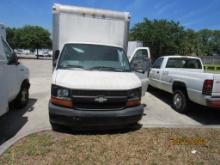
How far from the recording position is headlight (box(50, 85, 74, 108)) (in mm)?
5059

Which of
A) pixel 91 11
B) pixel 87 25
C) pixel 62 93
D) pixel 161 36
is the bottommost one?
pixel 62 93

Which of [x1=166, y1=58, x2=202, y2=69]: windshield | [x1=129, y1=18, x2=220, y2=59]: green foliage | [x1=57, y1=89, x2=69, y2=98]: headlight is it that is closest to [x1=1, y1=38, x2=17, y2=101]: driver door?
[x1=57, y1=89, x2=69, y2=98]: headlight

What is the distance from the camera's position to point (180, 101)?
7734mm

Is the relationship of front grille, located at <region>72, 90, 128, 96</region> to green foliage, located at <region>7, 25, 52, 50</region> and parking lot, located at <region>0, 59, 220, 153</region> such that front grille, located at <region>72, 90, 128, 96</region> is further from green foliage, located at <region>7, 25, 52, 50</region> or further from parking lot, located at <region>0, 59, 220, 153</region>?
green foliage, located at <region>7, 25, 52, 50</region>

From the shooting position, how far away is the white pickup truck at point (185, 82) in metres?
6.33

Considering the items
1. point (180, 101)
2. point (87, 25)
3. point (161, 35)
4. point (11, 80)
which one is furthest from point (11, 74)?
point (161, 35)

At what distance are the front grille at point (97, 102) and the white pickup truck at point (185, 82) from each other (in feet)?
7.65

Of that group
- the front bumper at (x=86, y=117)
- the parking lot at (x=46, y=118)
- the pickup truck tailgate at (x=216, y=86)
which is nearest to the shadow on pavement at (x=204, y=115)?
the parking lot at (x=46, y=118)

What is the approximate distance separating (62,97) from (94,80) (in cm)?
71

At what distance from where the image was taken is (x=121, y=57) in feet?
21.7

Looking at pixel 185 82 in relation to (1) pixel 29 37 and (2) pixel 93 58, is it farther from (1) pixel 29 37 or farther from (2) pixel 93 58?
(1) pixel 29 37

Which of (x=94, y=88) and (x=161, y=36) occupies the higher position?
(x=161, y=36)

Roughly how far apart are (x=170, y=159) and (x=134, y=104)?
1.39m

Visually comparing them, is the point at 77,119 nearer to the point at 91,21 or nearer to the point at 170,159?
the point at 170,159
